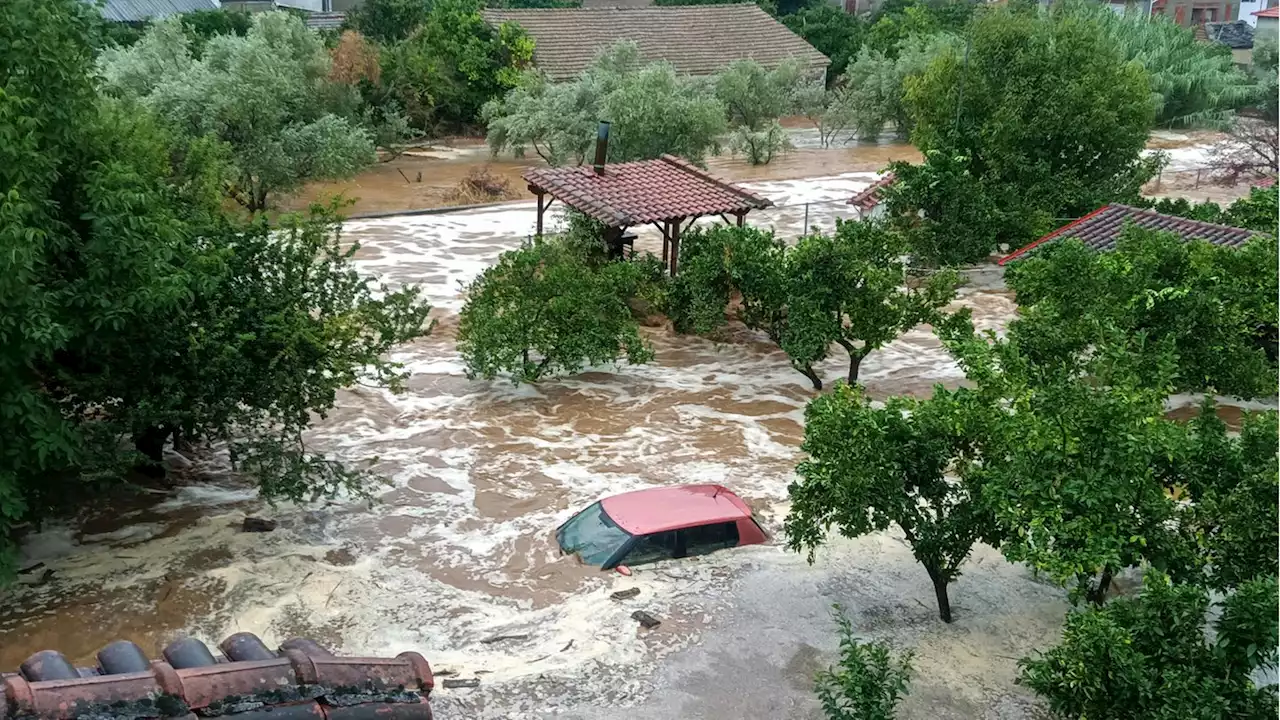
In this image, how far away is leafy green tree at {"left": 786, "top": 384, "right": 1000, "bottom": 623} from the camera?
11305 millimetres

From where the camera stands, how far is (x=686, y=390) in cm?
2161

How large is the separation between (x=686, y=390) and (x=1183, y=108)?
149 feet

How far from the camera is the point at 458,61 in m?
48.8

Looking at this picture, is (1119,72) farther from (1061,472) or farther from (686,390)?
(1061,472)

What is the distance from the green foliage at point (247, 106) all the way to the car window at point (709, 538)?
68.1 feet

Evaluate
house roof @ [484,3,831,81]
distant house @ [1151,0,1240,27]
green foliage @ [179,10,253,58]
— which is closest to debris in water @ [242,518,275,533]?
→ house roof @ [484,3,831,81]

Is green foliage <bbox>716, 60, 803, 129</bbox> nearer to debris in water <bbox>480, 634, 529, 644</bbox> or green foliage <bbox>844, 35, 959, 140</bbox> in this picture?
green foliage <bbox>844, 35, 959, 140</bbox>

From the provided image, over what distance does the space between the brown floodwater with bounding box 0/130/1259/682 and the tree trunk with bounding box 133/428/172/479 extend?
0.53 m

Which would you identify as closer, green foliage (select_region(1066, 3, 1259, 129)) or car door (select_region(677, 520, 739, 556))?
car door (select_region(677, 520, 739, 556))

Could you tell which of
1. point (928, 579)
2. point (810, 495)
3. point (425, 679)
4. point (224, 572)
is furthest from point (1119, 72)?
point (425, 679)

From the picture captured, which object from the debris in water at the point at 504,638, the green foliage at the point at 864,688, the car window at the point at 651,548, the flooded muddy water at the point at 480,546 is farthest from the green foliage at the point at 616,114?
the green foliage at the point at 864,688

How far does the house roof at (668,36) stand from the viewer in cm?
5059

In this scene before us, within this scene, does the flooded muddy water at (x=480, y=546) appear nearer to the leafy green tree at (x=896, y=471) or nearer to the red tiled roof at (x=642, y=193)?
the leafy green tree at (x=896, y=471)

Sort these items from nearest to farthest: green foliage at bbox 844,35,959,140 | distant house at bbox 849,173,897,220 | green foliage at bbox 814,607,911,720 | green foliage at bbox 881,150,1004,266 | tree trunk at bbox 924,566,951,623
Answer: green foliage at bbox 814,607,911,720
tree trunk at bbox 924,566,951,623
green foliage at bbox 881,150,1004,266
distant house at bbox 849,173,897,220
green foliage at bbox 844,35,959,140
